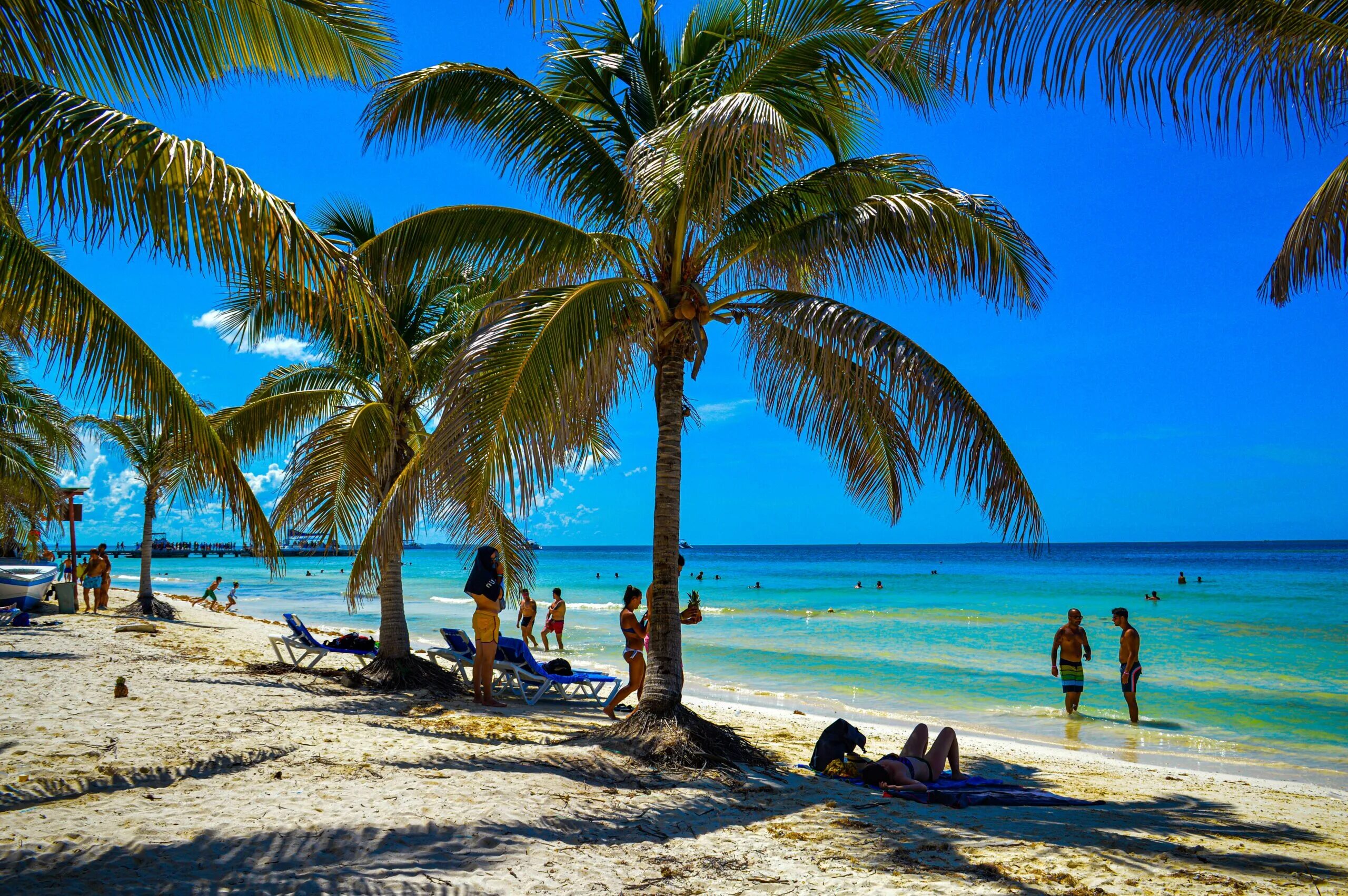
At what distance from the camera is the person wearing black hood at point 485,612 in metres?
8.57

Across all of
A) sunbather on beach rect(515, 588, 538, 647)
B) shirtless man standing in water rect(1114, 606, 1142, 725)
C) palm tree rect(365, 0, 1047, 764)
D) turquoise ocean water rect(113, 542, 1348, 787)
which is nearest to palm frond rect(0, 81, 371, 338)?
palm tree rect(365, 0, 1047, 764)

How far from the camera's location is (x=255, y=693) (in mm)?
8797

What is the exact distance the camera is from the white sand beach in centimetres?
382

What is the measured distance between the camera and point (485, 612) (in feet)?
29.2

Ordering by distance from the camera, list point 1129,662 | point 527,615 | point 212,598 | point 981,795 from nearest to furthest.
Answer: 1. point 981,795
2. point 1129,662
3. point 527,615
4. point 212,598

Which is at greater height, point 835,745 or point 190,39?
point 190,39

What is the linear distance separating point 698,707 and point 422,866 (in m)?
8.16

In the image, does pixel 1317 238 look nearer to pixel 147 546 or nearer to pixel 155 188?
pixel 155 188

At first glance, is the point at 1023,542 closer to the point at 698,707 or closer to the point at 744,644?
the point at 698,707

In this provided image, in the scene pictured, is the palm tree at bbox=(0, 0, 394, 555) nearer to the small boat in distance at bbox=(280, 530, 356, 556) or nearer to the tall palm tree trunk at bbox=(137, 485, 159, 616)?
the small boat in distance at bbox=(280, 530, 356, 556)

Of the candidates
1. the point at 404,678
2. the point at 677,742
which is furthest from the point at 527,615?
the point at 677,742

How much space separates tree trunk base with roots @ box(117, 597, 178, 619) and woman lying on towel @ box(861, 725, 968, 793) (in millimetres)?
18499

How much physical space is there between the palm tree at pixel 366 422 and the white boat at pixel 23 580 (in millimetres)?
7952

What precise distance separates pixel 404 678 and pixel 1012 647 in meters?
18.1
